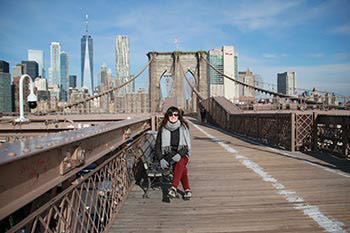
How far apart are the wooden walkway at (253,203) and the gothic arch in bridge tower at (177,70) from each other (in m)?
35.8

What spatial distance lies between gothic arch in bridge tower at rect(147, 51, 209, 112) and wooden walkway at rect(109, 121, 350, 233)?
3575cm

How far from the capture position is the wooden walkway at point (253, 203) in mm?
3145

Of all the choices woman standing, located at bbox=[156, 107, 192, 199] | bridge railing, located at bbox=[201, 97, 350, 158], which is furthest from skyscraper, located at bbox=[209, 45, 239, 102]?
woman standing, located at bbox=[156, 107, 192, 199]

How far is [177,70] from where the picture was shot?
43062 mm

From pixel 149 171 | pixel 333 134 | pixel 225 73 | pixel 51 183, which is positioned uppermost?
pixel 225 73

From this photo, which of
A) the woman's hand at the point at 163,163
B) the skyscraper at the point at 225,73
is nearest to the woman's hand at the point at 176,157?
the woman's hand at the point at 163,163

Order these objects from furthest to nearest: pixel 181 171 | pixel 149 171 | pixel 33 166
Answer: pixel 149 171, pixel 181 171, pixel 33 166

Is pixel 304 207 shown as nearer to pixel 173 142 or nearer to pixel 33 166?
pixel 173 142

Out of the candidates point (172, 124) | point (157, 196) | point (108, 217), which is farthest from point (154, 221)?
point (172, 124)

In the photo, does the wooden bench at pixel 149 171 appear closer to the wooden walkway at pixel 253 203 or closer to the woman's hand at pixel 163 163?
the woman's hand at pixel 163 163

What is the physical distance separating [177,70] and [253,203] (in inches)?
1577

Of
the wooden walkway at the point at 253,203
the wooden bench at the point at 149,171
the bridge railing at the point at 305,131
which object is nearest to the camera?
the wooden walkway at the point at 253,203

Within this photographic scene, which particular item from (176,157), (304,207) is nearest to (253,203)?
(304,207)

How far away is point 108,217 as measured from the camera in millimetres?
3381
